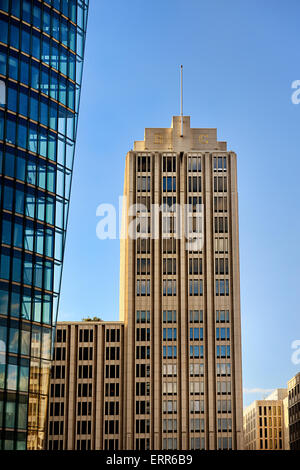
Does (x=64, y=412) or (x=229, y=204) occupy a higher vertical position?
(x=229, y=204)

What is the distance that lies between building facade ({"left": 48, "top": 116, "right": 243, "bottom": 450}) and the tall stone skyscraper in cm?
19

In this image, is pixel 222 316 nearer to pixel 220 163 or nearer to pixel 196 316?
pixel 196 316

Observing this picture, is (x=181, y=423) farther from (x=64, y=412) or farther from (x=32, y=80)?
(x=32, y=80)

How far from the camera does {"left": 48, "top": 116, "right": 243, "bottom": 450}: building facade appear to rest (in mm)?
144250

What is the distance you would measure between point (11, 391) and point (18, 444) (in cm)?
456

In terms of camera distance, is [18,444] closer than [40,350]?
Yes

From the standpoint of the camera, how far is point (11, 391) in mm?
66875

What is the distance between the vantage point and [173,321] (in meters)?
150

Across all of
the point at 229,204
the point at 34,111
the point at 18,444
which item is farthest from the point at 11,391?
the point at 229,204

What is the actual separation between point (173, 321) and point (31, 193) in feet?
269

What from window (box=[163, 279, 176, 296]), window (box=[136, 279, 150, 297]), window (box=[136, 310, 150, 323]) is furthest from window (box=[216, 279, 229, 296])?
window (box=[136, 310, 150, 323])

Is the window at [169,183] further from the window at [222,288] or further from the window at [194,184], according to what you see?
the window at [222,288]
